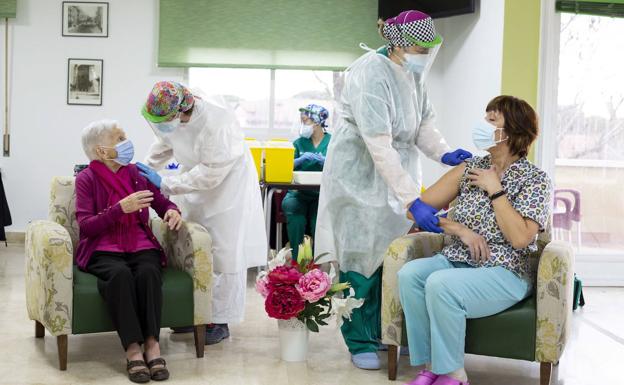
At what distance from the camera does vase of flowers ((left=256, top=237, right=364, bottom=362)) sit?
311 cm

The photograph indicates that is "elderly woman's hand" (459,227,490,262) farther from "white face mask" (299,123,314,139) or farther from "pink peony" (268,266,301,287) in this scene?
"white face mask" (299,123,314,139)

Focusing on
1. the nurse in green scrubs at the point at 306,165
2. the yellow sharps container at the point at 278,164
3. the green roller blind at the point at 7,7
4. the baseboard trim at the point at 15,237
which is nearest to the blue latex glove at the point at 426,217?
the yellow sharps container at the point at 278,164

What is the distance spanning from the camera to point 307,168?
553 cm

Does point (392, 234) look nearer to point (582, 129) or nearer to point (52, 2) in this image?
point (582, 129)

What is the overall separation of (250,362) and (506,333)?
103cm

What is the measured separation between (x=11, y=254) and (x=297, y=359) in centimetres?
338

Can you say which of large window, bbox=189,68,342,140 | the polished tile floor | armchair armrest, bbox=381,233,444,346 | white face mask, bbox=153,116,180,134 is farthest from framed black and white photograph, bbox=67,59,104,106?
armchair armrest, bbox=381,233,444,346

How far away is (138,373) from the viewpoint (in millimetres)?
2936

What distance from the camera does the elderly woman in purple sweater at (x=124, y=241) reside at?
2979 millimetres

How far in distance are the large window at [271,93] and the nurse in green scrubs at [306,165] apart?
0.94 m

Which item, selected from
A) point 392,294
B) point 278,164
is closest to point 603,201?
point 278,164

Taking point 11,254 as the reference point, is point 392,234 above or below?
above

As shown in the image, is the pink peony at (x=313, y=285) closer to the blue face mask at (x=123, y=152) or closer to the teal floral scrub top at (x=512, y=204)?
the teal floral scrub top at (x=512, y=204)

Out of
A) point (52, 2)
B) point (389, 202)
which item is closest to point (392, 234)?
point (389, 202)
